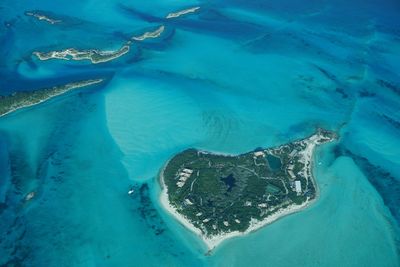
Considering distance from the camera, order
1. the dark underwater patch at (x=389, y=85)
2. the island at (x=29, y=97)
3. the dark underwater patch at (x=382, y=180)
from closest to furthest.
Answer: the dark underwater patch at (x=382, y=180) < the island at (x=29, y=97) < the dark underwater patch at (x=389, y=85)

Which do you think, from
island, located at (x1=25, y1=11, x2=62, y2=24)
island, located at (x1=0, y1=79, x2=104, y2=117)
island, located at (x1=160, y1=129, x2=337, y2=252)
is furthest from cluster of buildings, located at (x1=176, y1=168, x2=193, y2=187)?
island, located at (x1=25, y1=11, x2=62, y2=24)

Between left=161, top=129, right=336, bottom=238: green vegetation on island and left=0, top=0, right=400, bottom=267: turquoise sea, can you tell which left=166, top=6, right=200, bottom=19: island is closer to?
left=0, top=0, right=400, bottom=267: turquoise sea

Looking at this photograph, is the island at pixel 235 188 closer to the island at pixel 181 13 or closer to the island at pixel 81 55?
the island at pixel 81 55

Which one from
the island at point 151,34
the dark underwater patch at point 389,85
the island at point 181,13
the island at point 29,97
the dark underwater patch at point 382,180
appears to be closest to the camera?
the dark underwater patch at point 382,180

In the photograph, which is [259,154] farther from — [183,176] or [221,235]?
[221,235]

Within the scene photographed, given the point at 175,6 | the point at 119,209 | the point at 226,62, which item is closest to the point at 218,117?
the point at 226,62

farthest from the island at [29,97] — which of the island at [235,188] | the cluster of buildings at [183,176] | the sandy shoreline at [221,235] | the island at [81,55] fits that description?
the cluster of buildings at [183,176]

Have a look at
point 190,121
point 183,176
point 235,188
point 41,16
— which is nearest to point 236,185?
point 235,188
